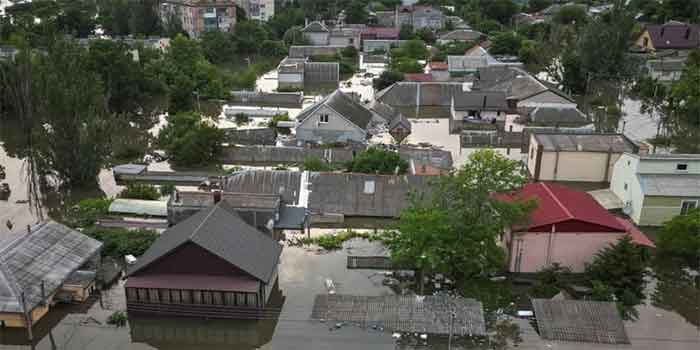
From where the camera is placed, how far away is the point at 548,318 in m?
16.8

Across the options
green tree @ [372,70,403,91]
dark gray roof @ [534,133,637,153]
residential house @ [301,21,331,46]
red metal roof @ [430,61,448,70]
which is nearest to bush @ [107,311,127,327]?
dark gray roof @ [534,133,637,153]

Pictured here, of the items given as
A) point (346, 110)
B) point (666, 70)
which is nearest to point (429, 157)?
point (346, 110)

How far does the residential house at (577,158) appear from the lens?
2814 centimetres

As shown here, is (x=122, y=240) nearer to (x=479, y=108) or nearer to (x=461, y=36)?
(x=479, y=108)

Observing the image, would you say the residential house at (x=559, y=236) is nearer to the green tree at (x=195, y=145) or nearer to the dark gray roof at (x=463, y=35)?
the green tree at (x=195, y=145)

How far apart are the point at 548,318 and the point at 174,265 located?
11093 mm

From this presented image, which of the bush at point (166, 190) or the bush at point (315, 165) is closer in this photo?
the bush at point (166, 190)

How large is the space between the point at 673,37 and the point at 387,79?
34.8 m

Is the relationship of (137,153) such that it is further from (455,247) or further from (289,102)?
(455,247)

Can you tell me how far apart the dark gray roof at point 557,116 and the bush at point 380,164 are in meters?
16.5

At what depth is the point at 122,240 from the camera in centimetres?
2130

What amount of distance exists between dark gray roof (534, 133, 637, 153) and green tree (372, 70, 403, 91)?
20.6m

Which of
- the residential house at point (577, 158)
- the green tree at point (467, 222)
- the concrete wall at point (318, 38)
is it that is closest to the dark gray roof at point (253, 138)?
the residential house at point (577, 158)

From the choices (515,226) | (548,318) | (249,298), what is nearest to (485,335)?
(548,318)
